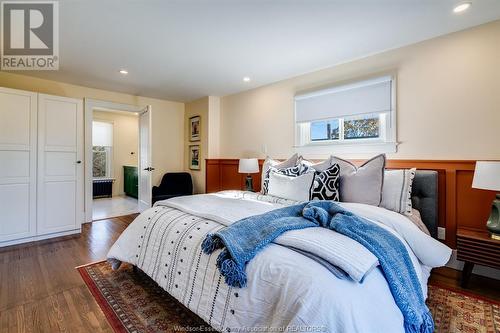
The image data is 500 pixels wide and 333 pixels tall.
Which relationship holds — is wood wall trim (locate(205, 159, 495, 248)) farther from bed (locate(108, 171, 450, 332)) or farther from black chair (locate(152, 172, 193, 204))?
black chair (locate(152, 172, 193, 204))

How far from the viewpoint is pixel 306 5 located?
1942 millimetres

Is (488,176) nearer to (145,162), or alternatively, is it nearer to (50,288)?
(50,288)

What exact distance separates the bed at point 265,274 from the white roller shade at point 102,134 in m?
5.37

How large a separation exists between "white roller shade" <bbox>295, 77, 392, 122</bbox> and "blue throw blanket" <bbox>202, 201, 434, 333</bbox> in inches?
68.6

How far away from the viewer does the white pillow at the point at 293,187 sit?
247 centimetres

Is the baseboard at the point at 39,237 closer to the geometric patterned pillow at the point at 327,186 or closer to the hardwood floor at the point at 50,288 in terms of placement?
the hardwood floor at the point at 50,288

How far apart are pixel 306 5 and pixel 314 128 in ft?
5.77

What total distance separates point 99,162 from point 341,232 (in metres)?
7.00

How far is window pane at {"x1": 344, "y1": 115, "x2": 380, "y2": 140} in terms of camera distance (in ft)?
9.61

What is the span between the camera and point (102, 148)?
22.0 feet

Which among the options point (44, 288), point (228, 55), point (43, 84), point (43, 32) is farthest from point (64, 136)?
point (228, 55)

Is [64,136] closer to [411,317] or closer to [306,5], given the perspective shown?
[306,5]

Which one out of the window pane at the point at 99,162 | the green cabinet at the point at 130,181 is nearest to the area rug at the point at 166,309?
the green cabinet at the point at 130,181

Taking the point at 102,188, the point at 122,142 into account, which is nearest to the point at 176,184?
the point at 102,188
